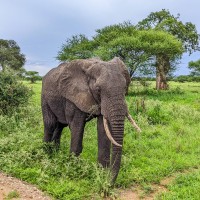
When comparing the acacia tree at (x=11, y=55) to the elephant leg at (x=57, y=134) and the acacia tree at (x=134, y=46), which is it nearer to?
the acacia tree at (x=134, y=46)

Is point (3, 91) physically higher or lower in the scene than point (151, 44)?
lower

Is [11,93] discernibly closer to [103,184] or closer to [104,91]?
[104,91]

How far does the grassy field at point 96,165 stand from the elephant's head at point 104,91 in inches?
29.2

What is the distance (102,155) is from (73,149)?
2.19 feet

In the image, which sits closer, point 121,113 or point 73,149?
point 121,113

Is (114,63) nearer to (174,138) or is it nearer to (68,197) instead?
(68,197)

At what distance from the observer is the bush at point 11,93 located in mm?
13431

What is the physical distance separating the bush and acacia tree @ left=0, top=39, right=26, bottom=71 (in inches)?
1292

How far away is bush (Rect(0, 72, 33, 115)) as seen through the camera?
44.1 feet

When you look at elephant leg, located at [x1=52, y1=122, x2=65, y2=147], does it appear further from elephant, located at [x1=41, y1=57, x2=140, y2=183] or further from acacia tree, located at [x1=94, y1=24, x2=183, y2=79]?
acacia tree, located at [x1=94, y1=24, x2=183, y2=79]

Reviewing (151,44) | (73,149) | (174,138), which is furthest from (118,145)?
(151,44)

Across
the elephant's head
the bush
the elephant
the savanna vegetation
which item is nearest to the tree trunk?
the savanna vegetation

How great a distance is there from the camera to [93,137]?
33.7ft

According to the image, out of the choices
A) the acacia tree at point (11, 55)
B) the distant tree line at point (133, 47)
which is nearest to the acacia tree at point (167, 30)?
the distant tree line at point (133, 47)
